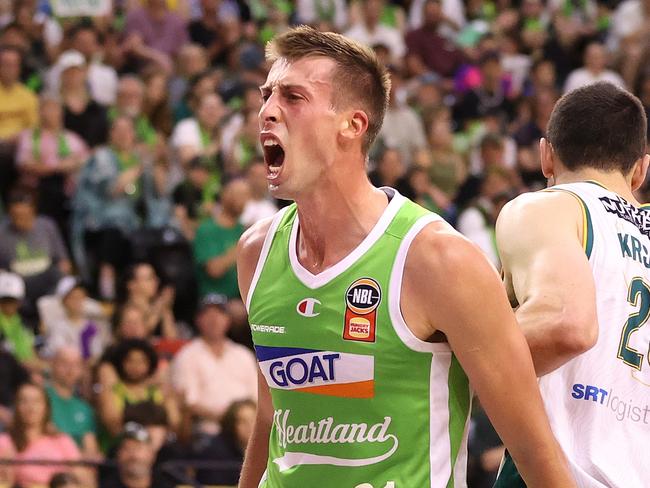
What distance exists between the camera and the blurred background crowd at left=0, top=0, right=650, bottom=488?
9305mm

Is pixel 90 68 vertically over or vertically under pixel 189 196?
over

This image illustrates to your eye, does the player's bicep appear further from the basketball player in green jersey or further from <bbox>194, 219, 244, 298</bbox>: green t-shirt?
<bbox>194, 219, 244, 298</bbox>: green t-shirt

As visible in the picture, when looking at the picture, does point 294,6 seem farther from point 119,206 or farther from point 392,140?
point 119,206

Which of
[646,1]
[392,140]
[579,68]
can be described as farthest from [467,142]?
[646,1]

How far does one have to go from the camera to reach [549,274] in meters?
3.52

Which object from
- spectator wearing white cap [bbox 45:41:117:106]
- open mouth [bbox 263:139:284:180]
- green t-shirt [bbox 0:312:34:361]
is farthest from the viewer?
spectator wearing white cap [bbox 45:41:117:106]

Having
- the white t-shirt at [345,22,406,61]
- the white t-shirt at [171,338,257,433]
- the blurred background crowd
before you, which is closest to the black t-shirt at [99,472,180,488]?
the blurred background crowd

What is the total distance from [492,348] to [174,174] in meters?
9.13

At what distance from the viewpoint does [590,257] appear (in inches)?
147

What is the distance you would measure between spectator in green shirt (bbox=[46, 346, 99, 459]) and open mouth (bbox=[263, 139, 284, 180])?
5.97 metres

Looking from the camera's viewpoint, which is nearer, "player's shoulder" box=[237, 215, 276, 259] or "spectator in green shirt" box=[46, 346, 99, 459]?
"player's shoulder" box=[237, 215, 276, 259]

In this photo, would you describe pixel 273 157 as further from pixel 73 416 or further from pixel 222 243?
pixel 222 243

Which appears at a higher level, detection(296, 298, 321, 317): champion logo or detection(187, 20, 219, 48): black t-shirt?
detection(296, 298, 321, 317): champion logo

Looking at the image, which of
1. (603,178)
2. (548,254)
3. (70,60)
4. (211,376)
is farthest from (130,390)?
(548,254)
